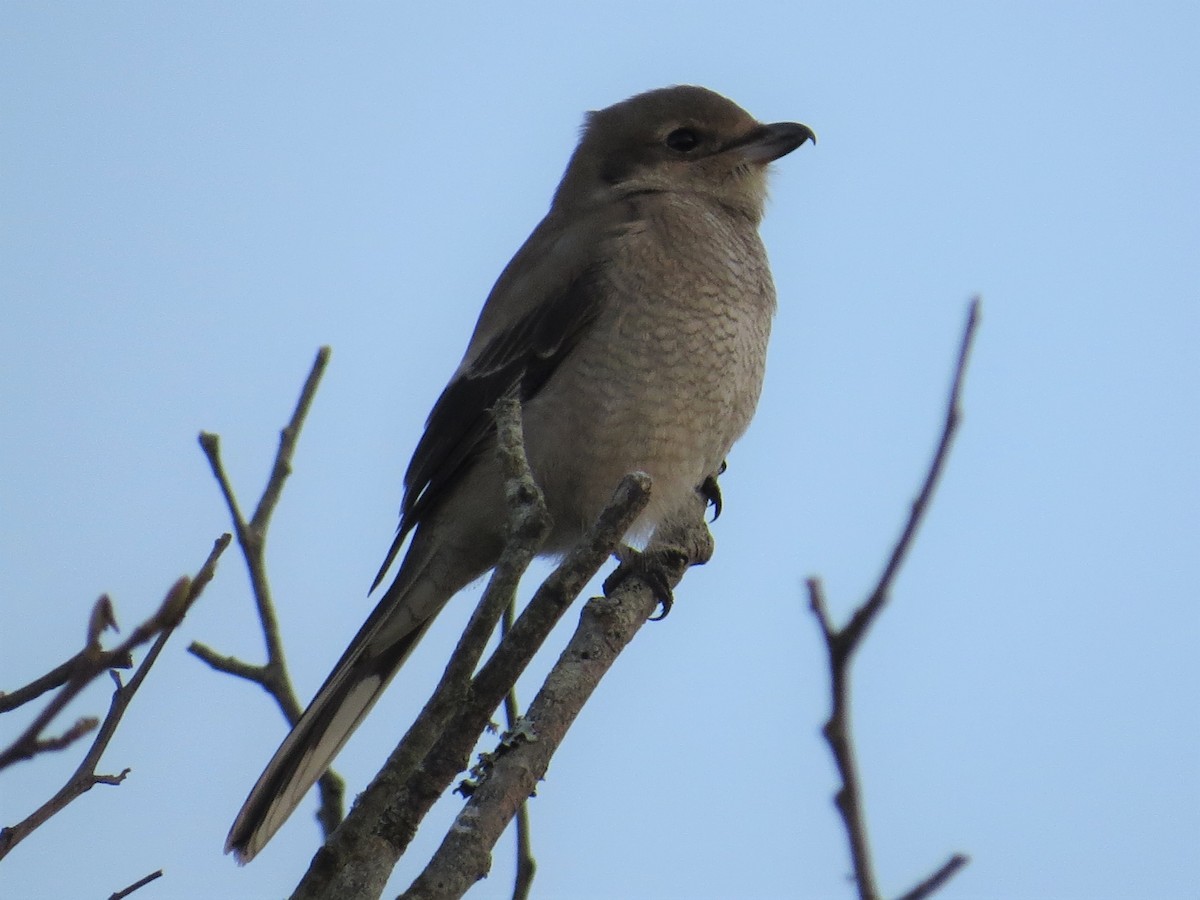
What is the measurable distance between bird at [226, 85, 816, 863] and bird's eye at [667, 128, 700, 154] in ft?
1.10

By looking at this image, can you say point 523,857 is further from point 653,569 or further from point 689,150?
point 689,150

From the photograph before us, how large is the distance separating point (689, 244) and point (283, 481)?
6.24ft

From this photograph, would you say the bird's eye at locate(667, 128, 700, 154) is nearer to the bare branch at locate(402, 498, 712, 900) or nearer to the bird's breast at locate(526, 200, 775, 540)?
the bird's breast at locate(526, 200, 775, 540)

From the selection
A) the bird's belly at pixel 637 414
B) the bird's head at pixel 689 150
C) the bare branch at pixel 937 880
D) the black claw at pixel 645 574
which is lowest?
the bare branch at pixel 937 880

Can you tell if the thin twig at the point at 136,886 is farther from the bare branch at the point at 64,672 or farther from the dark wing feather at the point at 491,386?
the dark wing feather at the point at 491,386

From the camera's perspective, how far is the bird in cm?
386

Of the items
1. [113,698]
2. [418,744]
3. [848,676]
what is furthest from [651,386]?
[848,676]

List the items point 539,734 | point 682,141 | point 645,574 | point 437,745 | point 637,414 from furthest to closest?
point 682,141 → point 637,414 → point 645,574 → point 539,734 → point 437,745

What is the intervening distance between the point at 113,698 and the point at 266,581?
81 cm

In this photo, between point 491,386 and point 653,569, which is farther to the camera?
point 491,386

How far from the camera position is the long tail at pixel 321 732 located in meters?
3.12

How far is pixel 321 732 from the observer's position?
3535 millimetres

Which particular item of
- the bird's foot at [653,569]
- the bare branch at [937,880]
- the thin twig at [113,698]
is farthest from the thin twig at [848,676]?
the bird's foot at [653,569]

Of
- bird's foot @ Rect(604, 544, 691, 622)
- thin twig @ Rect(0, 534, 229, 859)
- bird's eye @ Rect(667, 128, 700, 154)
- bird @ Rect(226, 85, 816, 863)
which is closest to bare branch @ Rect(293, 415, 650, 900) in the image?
thin twig @ Rect(0, 534, 229, 859)
